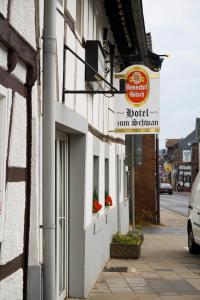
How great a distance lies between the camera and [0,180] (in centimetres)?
485

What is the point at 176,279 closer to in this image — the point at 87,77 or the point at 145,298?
the point at 145,298

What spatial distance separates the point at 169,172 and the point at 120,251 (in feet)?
359

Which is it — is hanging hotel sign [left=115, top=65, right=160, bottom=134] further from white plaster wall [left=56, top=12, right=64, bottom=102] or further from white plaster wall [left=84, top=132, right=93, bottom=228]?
white plaster wall [left=56, top=12, right=64, bottom=102]

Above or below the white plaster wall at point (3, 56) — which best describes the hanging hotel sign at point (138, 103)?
above

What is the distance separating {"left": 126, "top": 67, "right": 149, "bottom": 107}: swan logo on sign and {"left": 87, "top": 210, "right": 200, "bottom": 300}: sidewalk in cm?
322

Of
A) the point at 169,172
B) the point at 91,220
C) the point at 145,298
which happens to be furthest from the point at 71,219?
the point at 169,172

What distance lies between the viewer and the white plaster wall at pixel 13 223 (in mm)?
4922

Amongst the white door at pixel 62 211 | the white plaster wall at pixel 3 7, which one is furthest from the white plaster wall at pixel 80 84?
the white plaster wall at pixel 3 7

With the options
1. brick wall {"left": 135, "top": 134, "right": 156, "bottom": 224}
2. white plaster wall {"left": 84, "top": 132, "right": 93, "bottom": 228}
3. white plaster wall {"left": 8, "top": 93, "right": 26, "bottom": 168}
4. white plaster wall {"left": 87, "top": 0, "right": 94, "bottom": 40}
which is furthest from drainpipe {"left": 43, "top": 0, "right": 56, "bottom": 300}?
brick wall {"left": 135, "top": 134, "right": 156, "bottom": 224}

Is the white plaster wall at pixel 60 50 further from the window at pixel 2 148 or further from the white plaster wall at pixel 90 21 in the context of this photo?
the white plaster wall at pixel 90 21

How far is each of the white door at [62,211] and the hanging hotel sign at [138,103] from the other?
152 inches

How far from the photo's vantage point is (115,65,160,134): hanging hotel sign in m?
12.1

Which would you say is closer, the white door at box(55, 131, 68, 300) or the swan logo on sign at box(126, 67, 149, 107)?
the white door at box(55, 131, 68, 300)

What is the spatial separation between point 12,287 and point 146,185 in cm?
2054
